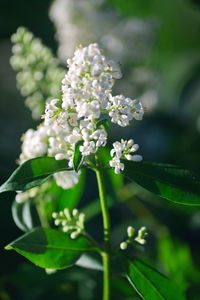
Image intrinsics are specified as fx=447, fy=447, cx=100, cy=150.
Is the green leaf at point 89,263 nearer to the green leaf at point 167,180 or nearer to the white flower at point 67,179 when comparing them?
the white flower at point 67,179

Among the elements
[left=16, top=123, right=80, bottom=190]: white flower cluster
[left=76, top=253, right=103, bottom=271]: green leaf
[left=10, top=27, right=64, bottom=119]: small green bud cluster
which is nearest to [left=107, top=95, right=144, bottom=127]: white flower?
[left=16, top=123, right=80, bottom=190]: white flower cluster

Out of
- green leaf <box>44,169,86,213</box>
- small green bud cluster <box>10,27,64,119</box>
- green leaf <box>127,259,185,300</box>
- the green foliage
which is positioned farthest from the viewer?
the green foliage

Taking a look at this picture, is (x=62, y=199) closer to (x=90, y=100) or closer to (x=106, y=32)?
(x=90, y=100)

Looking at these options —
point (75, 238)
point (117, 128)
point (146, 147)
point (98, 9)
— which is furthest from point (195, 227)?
point (98, 9)

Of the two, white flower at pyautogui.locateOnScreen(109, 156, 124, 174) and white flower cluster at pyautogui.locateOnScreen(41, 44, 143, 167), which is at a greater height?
white flower cluster at pyautogui.locateOnScreen(41, 44, 143, 167)

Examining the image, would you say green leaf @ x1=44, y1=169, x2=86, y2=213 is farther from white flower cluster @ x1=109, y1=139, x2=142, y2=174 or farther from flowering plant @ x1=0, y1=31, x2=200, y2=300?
white flower cluster @ x1=109, y1=139, x2=142, y2=174

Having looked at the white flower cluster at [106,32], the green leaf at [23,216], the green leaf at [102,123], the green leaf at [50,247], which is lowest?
the green leaf at [50,247]

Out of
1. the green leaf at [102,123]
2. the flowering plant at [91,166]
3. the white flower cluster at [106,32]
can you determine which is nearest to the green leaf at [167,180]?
the flowering plant at [91,166]
